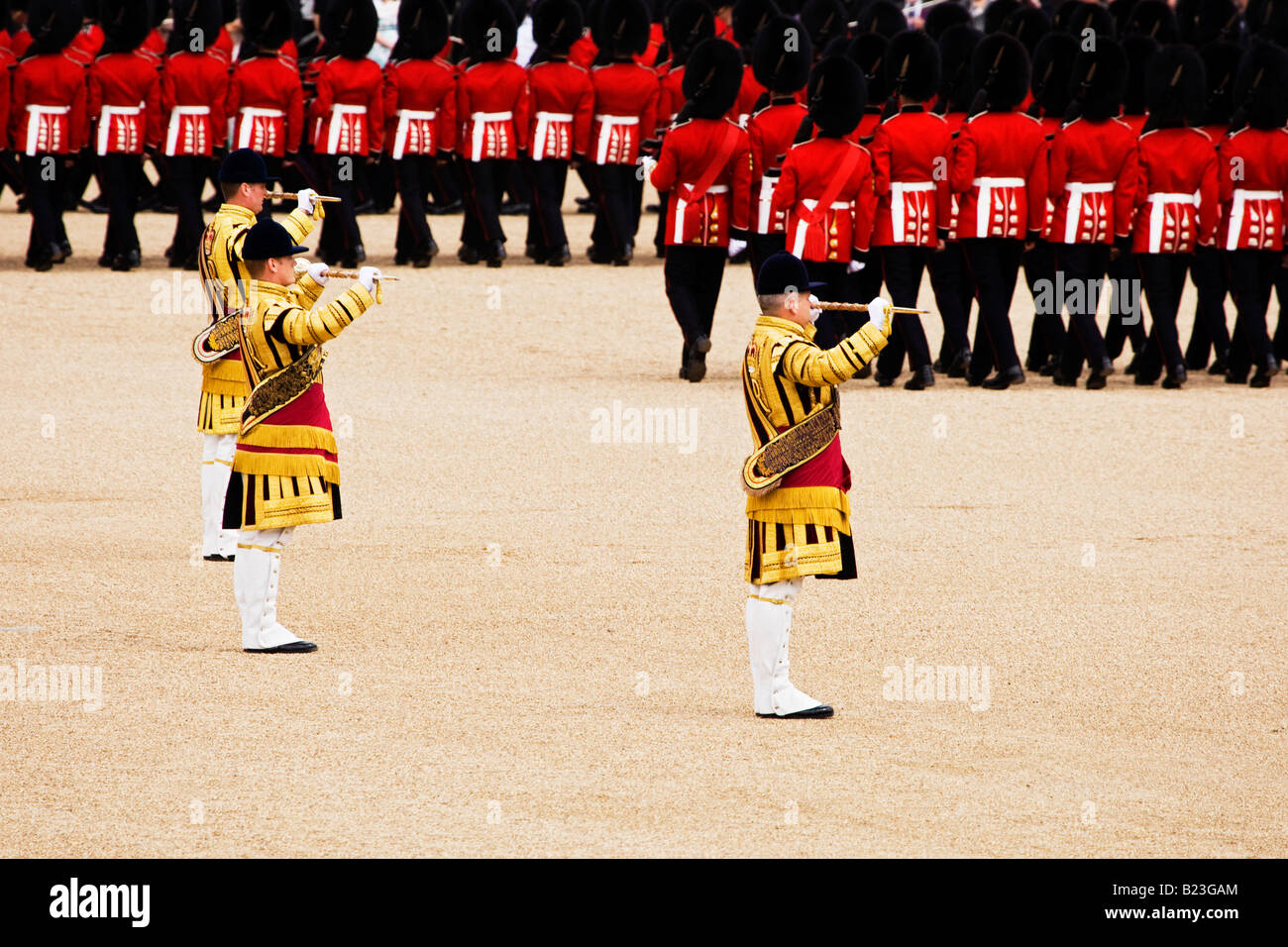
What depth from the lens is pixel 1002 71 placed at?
11.4 meters

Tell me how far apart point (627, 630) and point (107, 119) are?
9.01 m

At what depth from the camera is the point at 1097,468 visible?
962 centimetres

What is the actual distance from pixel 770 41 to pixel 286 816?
7979 millimetres

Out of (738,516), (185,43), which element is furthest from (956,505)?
(185,43)

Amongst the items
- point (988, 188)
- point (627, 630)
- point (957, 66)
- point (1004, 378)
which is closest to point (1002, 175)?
point (988, 188)

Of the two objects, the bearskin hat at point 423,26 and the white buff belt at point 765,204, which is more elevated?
the bearskin hat at point 423,26

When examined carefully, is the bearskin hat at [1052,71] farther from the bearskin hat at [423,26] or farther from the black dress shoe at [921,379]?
the bearskin hat at [423,26]

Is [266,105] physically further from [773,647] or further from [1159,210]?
[773,647]

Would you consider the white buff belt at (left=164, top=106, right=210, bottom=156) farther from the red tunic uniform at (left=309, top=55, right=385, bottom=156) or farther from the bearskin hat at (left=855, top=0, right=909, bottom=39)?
the bearskin hat at (left=855, top=0, right=909, bottom=39)

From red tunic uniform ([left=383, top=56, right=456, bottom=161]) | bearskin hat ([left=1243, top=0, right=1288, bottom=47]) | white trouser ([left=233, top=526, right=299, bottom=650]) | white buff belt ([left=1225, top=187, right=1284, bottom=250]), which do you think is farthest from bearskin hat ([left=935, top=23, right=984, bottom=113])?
white trouser ([left=233, top=526, right=299, bottom=650])

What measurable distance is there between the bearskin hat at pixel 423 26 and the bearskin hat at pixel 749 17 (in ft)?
4.52

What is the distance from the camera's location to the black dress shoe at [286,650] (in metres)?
6.41

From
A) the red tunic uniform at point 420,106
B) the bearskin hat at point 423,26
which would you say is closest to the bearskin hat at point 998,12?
the bearskin hat at point 423,26
